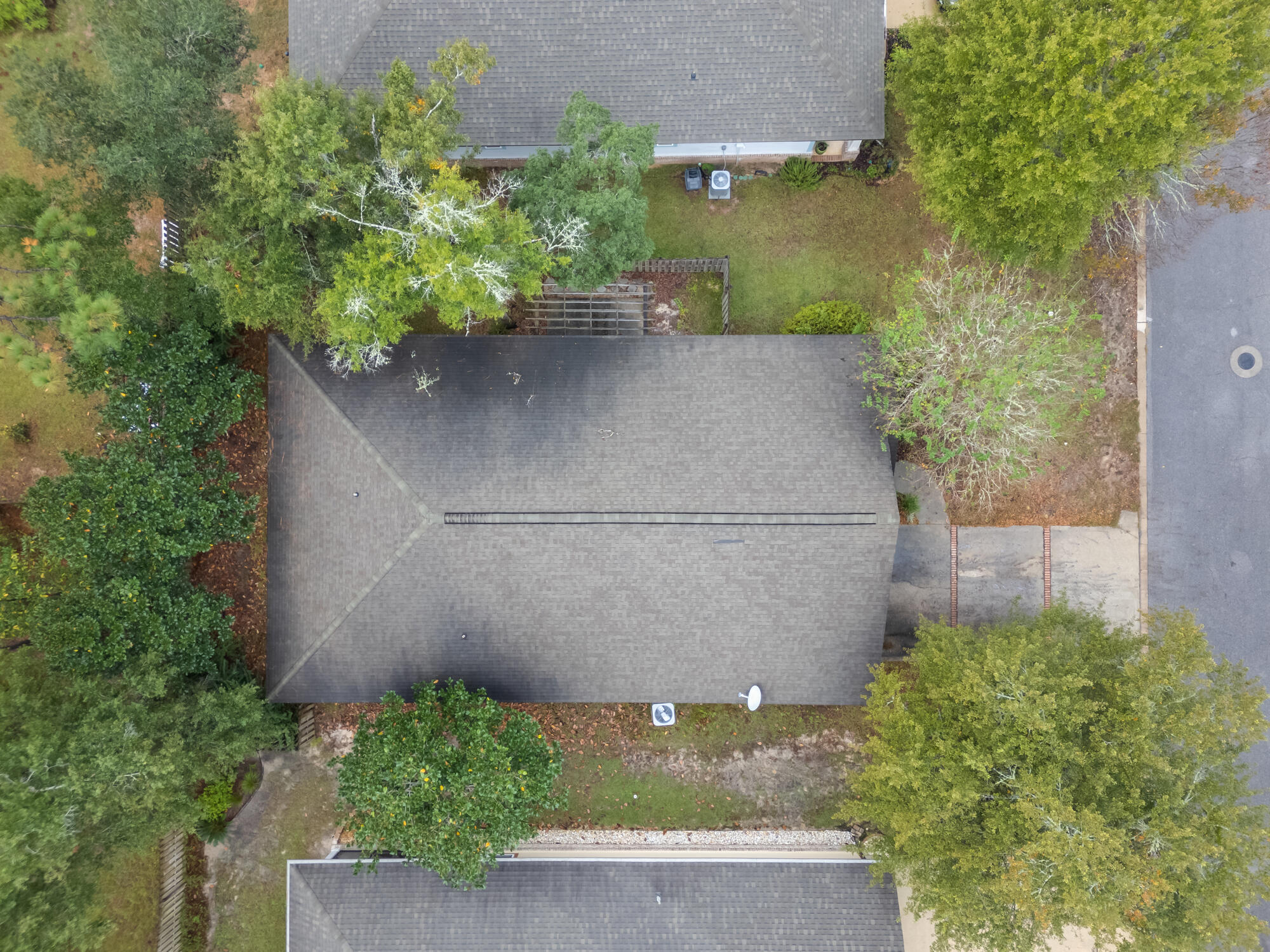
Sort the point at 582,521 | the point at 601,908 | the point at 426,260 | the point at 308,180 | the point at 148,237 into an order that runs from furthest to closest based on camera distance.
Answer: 1. the point at 148,237
2. the point at 601,908
3. the point at 582,521
4. the point at 308,180
5. the point at 426,260

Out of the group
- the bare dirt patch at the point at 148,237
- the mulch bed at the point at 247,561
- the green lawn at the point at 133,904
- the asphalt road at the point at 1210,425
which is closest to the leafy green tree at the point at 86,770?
the mulch bed at the point at 247,561

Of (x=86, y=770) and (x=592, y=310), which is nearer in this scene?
(x=86, y=770)

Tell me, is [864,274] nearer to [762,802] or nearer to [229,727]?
[762,802]

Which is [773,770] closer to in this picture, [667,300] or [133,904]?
[667,300]

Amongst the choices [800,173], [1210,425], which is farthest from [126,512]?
[1210,425]

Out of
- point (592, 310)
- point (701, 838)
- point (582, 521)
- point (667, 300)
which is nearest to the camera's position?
point (582, 521)

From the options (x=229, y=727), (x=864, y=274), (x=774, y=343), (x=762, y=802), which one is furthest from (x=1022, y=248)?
(x=229, y=727)
